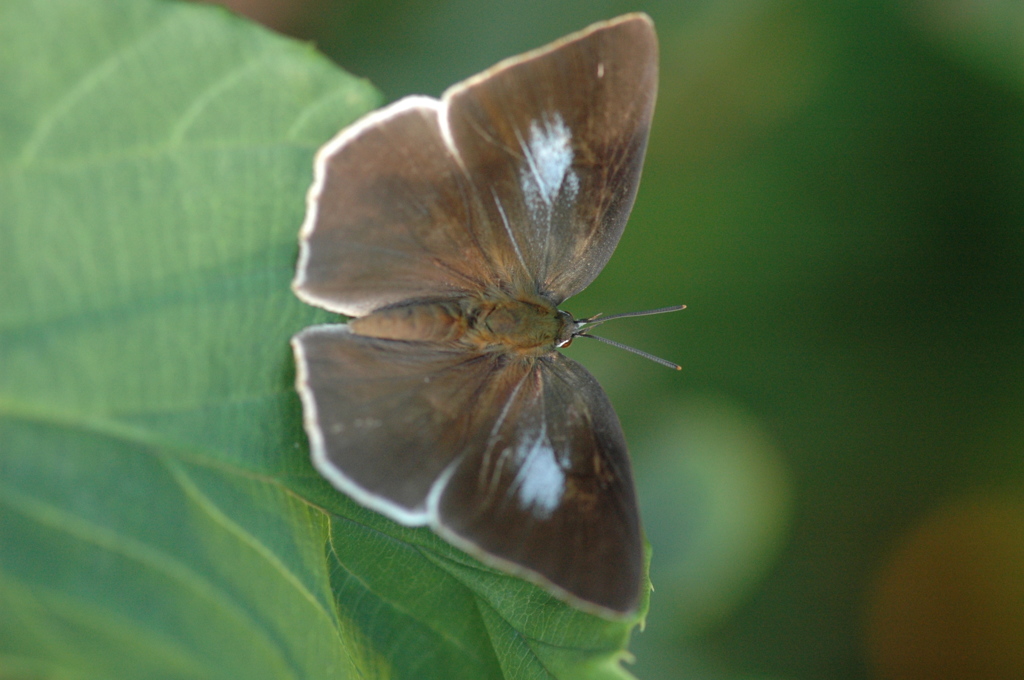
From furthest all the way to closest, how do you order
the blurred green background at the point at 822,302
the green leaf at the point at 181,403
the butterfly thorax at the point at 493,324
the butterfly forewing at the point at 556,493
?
1. the blurred green background at the point at 822,302
2. the butterfly thorax at the point at 493,324
3. the butterfly forewing at the point at 556,493
4. the green leaf at the point at 181,403

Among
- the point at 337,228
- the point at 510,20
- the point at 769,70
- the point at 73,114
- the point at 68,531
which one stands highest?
the point at 769,70

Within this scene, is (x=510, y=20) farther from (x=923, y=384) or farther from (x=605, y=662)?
(x=605, y=662)

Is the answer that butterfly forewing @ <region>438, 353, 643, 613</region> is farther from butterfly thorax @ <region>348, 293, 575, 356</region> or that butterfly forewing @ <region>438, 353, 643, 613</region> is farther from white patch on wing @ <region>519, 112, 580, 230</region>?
white patch on wing @ <region>519, 112, 580, 230</region>

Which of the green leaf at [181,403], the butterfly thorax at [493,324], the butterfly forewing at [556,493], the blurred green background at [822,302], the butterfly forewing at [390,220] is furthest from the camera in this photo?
the blurred green background at [822,302]

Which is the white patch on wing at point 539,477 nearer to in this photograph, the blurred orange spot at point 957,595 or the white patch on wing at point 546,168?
the white patch on wing at point 546,168

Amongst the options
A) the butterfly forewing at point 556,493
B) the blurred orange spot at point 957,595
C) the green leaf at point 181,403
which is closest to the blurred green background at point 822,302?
the blurred orange spot at point 957,595

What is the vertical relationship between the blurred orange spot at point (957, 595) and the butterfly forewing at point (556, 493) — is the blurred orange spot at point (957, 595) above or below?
above

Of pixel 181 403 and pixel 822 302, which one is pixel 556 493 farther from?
pixel 822 302

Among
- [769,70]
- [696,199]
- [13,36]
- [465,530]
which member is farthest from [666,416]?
[13,36]

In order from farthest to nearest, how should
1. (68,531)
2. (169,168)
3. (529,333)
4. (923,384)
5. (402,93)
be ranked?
1. (923,384)
2. (402,93)
3. (529,333)
4. (169,168)
5. (68,531)
